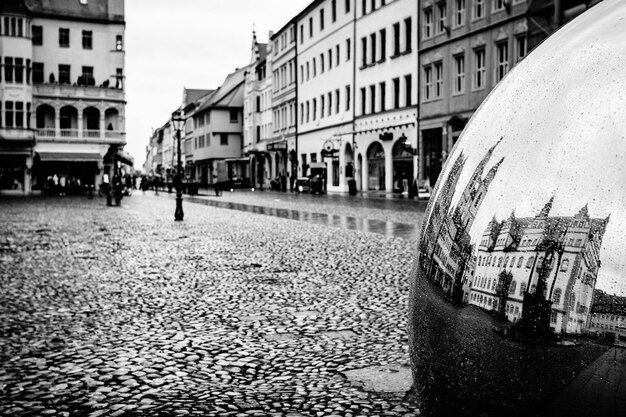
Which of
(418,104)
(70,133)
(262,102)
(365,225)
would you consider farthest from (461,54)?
(262,102)

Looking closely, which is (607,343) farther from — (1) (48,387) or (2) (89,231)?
(2) (89,231)

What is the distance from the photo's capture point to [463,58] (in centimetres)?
3766

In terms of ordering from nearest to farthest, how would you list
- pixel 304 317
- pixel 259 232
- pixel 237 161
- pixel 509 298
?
pixel 509 298, pixel 304 317, pixel 259 232, pixel 237 161

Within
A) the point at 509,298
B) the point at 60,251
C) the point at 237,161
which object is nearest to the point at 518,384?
the point at 509,298

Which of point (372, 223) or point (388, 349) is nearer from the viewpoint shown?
point (388, 349)

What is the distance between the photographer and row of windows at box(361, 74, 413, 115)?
4420cm

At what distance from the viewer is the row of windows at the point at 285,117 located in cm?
6900

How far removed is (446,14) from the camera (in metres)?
39.2

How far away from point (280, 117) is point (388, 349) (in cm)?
6986

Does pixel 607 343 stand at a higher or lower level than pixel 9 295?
higher

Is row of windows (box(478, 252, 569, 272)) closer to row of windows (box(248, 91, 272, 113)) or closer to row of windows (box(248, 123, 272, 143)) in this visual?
row of windows (box(248, 123, 272, 143))

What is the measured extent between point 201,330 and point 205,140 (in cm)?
10010

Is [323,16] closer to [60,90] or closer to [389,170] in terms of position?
[389,170]

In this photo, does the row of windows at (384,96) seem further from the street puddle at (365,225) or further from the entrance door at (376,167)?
the street puddle at (365,225)
